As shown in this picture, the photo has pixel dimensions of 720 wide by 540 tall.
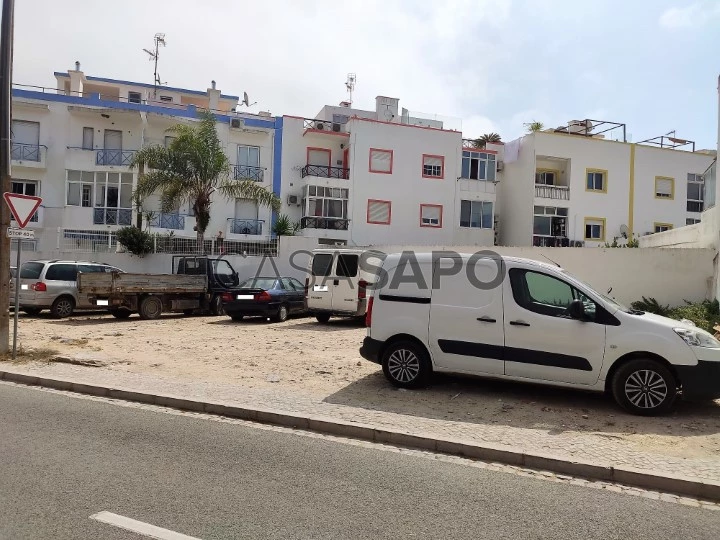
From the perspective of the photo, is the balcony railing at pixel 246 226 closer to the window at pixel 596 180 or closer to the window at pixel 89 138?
the window at pixel 89 138

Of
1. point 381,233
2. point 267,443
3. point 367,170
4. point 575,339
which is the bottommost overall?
point 267,443

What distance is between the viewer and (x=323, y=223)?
3522 cm

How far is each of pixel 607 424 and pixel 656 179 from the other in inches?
1420

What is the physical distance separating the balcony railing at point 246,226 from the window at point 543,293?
91.1ft

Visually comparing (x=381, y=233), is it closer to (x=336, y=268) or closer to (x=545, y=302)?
(x=336, y=268)

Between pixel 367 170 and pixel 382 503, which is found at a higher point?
pixel 367 170

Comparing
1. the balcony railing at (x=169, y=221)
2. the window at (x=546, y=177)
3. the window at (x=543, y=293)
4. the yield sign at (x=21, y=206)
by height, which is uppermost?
the window at (x=546, y=177)

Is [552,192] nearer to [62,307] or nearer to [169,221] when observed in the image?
[169,221]

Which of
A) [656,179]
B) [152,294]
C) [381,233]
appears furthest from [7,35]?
[656,179]

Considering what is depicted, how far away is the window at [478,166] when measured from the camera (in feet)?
126

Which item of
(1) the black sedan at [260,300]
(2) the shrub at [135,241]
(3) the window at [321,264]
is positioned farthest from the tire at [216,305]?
(2) the shrub at [135,241]

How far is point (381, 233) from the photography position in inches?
1432

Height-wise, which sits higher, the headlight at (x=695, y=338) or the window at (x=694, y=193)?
the window at (x=694, y=193)

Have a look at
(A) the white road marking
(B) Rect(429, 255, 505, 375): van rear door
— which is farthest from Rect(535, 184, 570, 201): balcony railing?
(A) the white road marking
